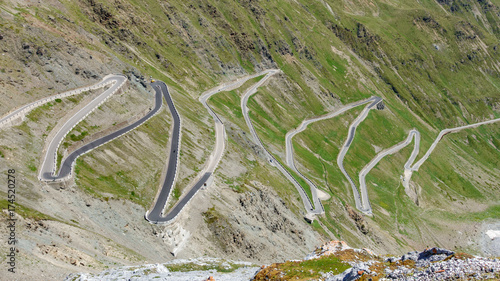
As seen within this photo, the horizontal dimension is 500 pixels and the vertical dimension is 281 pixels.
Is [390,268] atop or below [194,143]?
atop

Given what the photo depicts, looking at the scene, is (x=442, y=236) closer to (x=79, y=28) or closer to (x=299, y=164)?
(x=299, y=164)

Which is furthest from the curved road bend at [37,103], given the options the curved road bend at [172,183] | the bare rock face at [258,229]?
the bare rock face at [258,229]

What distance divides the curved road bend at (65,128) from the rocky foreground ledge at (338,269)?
2459cm

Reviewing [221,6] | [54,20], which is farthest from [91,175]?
[221,6]

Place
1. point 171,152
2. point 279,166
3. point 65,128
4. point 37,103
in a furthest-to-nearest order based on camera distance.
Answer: point 279,166, point 171,152, point 37,103, point 65,128

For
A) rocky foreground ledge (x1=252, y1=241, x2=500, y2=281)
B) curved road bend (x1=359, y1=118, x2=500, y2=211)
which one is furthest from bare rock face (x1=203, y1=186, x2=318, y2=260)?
curved road bend (x1=359, y1=118, x2=500, y2=211)

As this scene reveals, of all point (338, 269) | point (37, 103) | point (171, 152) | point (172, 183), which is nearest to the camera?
point (338, 269)

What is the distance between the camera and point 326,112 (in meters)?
180

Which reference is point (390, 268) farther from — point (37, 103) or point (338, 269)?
point (37, 103)

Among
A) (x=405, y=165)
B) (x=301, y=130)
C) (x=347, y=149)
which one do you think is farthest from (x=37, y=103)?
(x=405, y=165)

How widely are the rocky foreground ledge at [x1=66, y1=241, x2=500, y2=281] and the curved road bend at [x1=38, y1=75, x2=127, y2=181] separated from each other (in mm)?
24590

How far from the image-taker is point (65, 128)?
68938mm

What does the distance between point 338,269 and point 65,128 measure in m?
55.8

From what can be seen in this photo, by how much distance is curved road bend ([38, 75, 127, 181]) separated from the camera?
56906 millimetres
